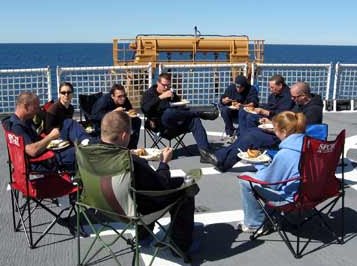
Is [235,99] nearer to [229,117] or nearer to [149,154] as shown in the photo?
[229,117]

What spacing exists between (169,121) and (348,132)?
3.50 m

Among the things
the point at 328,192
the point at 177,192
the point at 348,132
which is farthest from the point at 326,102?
the point at 177,192

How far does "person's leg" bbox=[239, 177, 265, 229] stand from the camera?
3898 mm

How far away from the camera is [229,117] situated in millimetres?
7543

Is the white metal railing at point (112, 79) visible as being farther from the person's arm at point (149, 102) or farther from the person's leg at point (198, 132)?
the person's leg at point (198, 132)

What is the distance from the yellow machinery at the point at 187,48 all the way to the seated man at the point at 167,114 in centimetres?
1734

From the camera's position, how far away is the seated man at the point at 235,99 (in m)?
7.38

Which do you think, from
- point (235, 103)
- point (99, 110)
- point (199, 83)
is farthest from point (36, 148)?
point (199, 83)

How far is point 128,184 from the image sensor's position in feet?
9.85

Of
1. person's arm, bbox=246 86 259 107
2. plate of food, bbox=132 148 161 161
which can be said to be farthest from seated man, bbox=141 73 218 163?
plate of food, bbox=132 148 161 161

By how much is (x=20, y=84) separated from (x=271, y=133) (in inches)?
227

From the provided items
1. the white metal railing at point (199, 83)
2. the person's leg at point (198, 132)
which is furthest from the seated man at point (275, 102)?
the white metal railing at point (199, 83)

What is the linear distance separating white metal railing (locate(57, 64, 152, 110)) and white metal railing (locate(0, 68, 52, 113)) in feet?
1.55

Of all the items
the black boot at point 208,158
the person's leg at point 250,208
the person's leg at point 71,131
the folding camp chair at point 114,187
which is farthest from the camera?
the black boot at point 208,158
